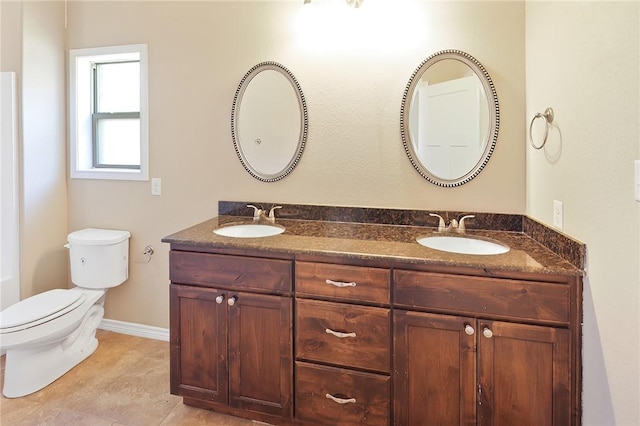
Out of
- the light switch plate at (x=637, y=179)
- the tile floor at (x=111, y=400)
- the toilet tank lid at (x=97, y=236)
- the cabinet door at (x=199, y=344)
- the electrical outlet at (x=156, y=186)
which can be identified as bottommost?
the tile floor at (x=111, y=400)

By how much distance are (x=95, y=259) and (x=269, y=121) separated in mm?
1426

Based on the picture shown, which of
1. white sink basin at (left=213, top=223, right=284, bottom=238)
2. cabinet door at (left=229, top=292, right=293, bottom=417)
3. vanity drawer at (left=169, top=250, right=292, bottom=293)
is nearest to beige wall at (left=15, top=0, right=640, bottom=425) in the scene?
white sink basin at (left=213, top=223, right=284, bottom=238)

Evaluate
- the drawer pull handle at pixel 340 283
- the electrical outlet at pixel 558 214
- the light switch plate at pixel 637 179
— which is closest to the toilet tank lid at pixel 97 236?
the drawer pull handle at pixel 340 283

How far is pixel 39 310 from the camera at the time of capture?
2027 mm

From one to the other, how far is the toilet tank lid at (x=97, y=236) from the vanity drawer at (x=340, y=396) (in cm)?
155

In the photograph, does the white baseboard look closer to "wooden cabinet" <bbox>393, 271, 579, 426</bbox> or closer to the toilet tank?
the toilet tank

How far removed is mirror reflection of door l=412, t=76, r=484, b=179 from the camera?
6.48ft

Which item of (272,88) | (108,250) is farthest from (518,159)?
(108,250)

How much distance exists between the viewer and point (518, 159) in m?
1.94

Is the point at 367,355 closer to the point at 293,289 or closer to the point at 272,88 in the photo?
the point at 293,289

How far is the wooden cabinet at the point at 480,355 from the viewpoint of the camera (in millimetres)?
1370

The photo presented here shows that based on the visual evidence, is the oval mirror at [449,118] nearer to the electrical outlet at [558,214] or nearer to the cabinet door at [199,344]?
the electrical outlet at [558,214]

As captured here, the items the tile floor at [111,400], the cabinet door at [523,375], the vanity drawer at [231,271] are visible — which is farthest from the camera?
the tile floor at [111,400]

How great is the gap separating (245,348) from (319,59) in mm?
1604
